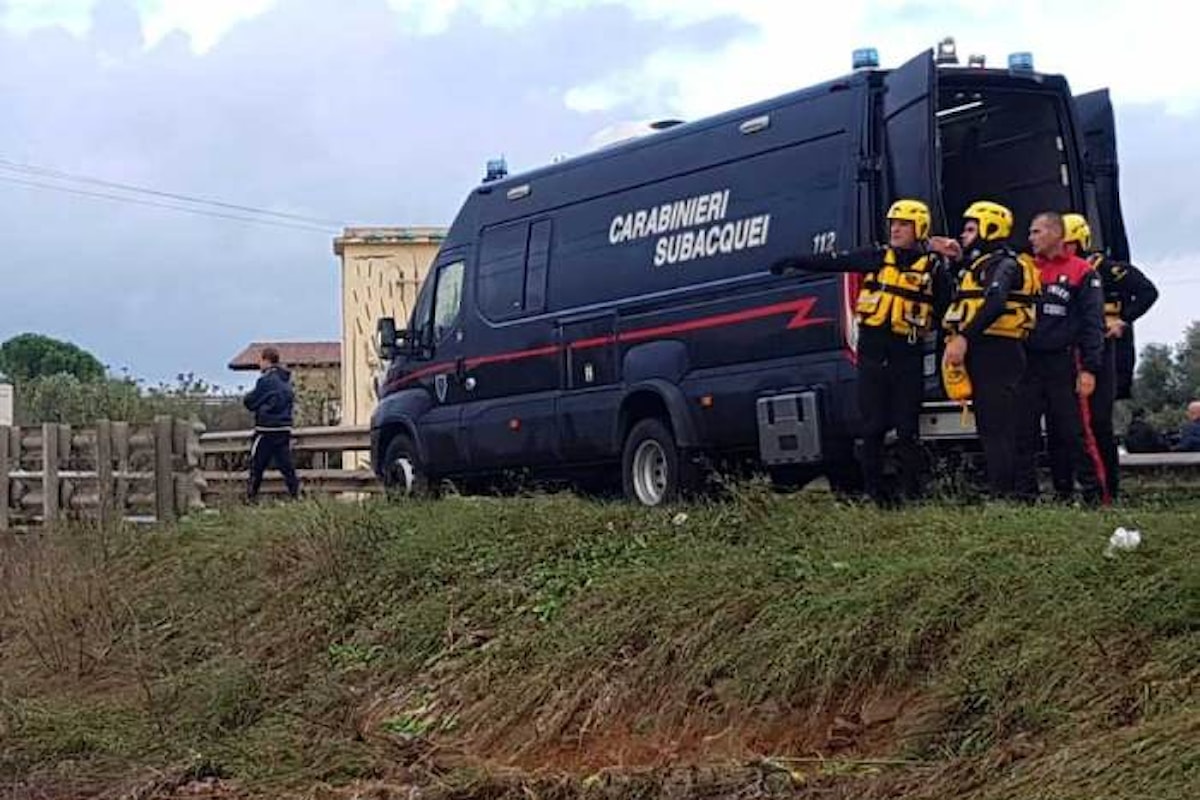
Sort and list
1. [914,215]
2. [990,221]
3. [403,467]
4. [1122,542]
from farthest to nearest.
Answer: [403,467] < [914,215] < [990,221] < [1122,542]

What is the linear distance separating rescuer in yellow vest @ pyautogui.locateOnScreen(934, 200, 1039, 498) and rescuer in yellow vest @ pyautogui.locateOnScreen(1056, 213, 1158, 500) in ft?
2.03

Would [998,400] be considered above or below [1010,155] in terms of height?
below

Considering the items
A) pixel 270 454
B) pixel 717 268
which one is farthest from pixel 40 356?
pixel 717 268

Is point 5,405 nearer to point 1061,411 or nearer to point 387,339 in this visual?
point 387,339

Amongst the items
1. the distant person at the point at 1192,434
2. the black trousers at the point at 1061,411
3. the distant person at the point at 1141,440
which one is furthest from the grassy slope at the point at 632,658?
the distant person at the point at 1141,440

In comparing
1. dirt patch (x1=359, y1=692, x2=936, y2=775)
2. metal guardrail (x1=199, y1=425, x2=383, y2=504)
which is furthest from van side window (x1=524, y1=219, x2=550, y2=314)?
dirt patch (x1=359, y1=692, x2=936, y2=775)

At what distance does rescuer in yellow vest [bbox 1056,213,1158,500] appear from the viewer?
10266 mm

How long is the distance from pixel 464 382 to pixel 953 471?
16.0ft

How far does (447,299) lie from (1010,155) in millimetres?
4747

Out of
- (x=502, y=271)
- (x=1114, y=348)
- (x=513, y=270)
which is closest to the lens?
(x=1114, y=348)

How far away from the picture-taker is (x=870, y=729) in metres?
6.93

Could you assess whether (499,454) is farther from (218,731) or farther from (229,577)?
(218,731)

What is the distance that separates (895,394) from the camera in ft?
33.1

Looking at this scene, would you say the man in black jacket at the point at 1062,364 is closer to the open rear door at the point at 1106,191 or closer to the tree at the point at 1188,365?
the open rear door at the point at 1106,191
